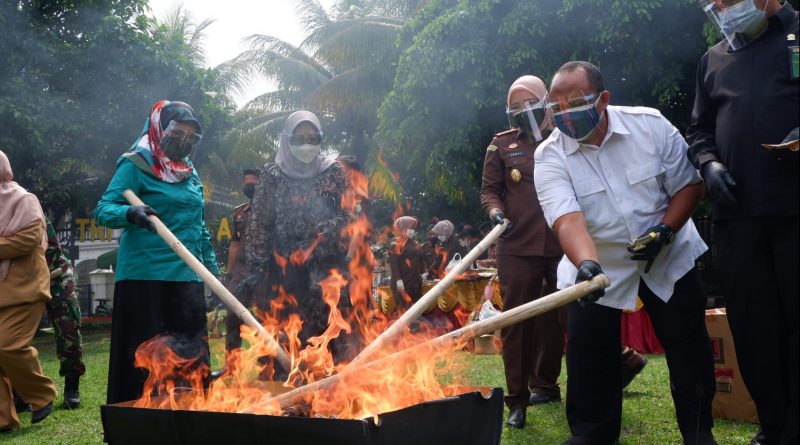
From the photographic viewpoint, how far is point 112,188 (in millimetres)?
4969

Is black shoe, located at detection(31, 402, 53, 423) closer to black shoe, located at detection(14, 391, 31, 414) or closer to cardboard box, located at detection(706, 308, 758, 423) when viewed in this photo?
black shoe, located at detection(14, 391, 31, 414)

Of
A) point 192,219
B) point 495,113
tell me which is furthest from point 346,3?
point 192,219

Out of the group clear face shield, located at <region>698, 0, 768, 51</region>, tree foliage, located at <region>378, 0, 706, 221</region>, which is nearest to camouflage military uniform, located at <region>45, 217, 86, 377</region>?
clear face shield, located at <region>698, 0, 768, 51</region>

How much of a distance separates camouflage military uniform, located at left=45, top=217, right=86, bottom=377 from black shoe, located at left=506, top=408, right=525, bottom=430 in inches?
150

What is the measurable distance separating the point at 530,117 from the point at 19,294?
13.2ft

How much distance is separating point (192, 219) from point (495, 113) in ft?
34.7

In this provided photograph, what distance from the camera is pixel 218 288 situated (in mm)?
4379

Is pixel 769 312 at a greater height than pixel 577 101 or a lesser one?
lesser

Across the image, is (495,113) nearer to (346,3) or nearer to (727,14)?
(727,14)

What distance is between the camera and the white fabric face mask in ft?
17.4

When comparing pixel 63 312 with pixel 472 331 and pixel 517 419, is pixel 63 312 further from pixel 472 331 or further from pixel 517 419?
pixel 472 331

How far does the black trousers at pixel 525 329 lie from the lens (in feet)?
17.1

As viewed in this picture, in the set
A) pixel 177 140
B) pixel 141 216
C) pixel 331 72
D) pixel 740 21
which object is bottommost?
pixel 141 216

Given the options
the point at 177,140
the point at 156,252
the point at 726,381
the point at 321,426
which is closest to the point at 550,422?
the point at 726,381
